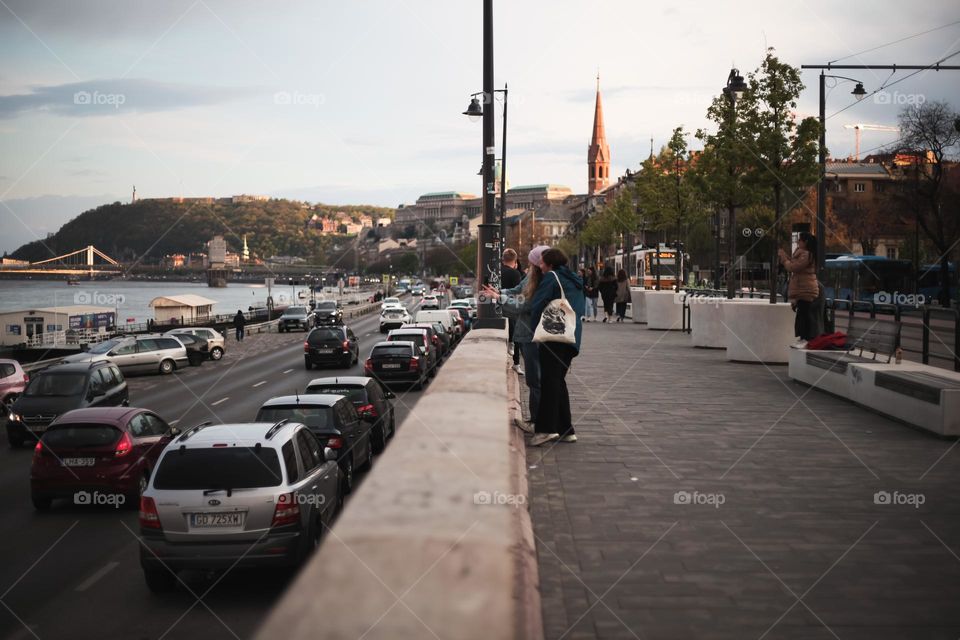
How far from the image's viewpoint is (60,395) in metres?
19.1

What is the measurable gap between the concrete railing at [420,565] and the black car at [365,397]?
483 inches

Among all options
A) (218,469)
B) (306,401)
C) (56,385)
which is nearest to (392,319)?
(56,385)

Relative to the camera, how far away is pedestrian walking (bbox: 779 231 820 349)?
598 inches

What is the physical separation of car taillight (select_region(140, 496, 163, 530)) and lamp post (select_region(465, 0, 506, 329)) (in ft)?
26.1

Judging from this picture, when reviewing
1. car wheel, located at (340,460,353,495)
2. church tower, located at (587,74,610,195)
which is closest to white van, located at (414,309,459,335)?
car wheel, located at (340,460,353,495)

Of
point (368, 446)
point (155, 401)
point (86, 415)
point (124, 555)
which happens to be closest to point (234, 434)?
point (124, 555)

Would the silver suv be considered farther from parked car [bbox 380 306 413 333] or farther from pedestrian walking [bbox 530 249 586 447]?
parked car [bbox 380 306 413 333]

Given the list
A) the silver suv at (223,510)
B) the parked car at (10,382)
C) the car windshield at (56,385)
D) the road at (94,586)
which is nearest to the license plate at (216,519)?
the silver suv at (223,510)

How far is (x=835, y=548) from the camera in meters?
6.24

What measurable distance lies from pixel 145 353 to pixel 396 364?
12535 millimetres

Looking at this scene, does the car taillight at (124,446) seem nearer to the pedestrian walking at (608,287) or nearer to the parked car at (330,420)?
the parked car at (330,420)

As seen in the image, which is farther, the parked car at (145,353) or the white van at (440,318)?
the white van at (440,318)

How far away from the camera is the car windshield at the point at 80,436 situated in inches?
491

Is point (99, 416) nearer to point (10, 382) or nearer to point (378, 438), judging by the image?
point (378, 438)
